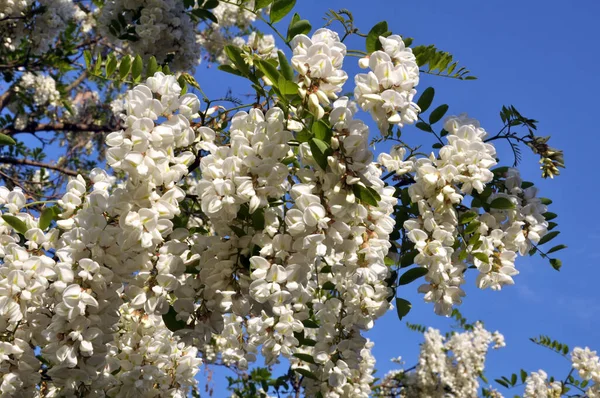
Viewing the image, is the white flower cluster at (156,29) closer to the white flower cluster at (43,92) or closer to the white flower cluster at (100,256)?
the white flower cluster at (100,256)

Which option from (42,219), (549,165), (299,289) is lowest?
(299,289)

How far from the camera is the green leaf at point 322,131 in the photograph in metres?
1.59

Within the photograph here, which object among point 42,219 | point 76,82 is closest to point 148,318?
point 42,219

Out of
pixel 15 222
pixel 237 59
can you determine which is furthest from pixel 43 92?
pixel 237 59

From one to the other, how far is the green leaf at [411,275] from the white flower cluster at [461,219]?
0.10ft

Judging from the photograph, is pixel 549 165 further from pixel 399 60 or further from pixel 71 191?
pixel 71 191

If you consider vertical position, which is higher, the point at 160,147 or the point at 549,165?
the point at 549,165

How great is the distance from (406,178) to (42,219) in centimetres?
147

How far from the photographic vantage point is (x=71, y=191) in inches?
77.2

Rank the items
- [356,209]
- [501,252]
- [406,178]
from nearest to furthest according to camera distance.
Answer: [356,209] < [501,252] < [406,178]

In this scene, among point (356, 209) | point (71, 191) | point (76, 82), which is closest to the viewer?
point (356, 209)

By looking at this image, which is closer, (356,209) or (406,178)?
(356,209)

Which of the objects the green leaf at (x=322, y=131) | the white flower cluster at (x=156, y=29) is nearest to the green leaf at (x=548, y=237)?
the green leaf at (x=322, y=131)

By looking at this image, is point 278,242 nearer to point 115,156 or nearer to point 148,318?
point 115,156
